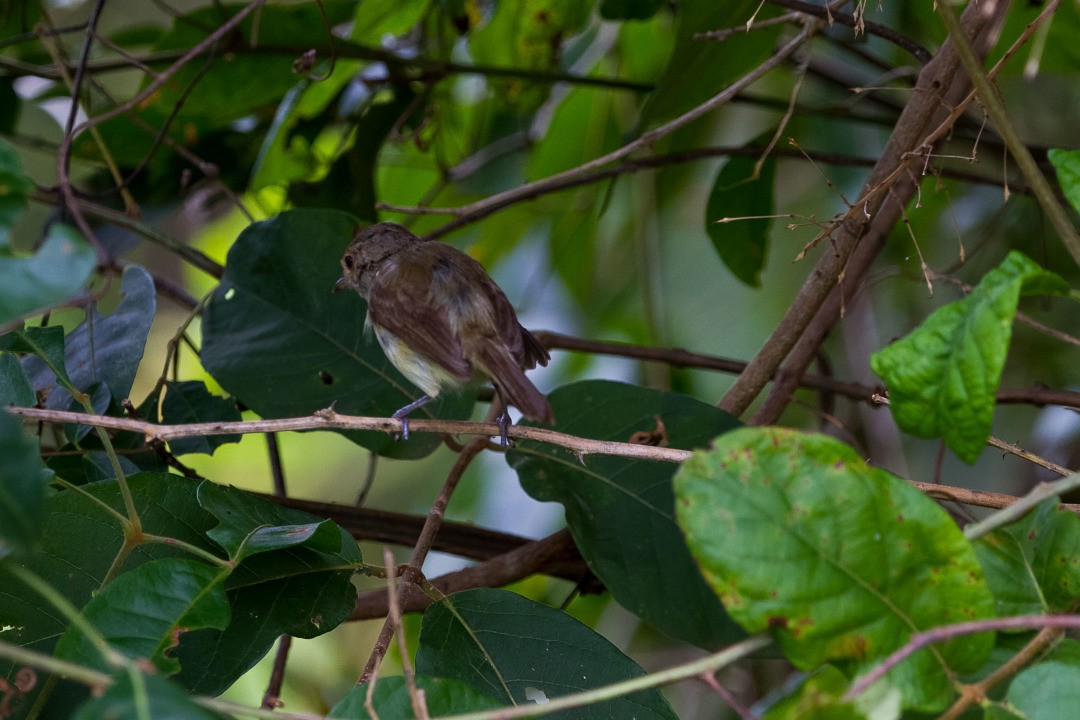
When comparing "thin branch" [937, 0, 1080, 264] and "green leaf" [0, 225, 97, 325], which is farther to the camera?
"thin branch" [937, 0, 1080, 264]

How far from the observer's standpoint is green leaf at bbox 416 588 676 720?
78.0 inches

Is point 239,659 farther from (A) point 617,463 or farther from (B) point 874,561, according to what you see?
(B) point 874,561

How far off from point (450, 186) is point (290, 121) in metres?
0.72

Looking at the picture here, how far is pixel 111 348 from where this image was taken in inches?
97.0

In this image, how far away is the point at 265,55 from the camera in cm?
368

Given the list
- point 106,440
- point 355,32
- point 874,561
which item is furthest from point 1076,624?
point 355,32

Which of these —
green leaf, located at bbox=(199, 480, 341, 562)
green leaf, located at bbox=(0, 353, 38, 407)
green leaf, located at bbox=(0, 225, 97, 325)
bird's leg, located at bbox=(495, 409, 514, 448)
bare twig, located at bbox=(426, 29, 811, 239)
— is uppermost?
bare twig, located at bbox=(426, 29, 811, 239)

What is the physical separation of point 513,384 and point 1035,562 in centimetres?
126

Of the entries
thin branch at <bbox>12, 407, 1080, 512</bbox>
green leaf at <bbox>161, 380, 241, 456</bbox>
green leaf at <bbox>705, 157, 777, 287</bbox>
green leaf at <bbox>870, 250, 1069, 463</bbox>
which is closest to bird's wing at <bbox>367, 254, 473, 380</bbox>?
green leaf at <bbox>161, 380, 241, 456</bbox>

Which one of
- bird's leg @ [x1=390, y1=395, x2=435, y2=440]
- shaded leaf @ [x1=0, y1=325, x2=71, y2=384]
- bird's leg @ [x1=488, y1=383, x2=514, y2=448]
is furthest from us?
bird's leg @ [x1=390, y1=395, x2=435, y2=440]

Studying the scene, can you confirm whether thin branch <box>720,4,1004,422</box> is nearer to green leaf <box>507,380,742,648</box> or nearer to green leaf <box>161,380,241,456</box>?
green leaf <box>507,380,742,648</box>

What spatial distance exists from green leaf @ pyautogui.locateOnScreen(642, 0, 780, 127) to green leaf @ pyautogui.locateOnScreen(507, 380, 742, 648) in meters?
1.05

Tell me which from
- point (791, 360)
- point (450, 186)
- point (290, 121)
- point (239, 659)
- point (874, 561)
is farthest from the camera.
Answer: point (450, 186)

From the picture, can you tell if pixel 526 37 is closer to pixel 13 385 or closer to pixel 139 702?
pixel 13 385
